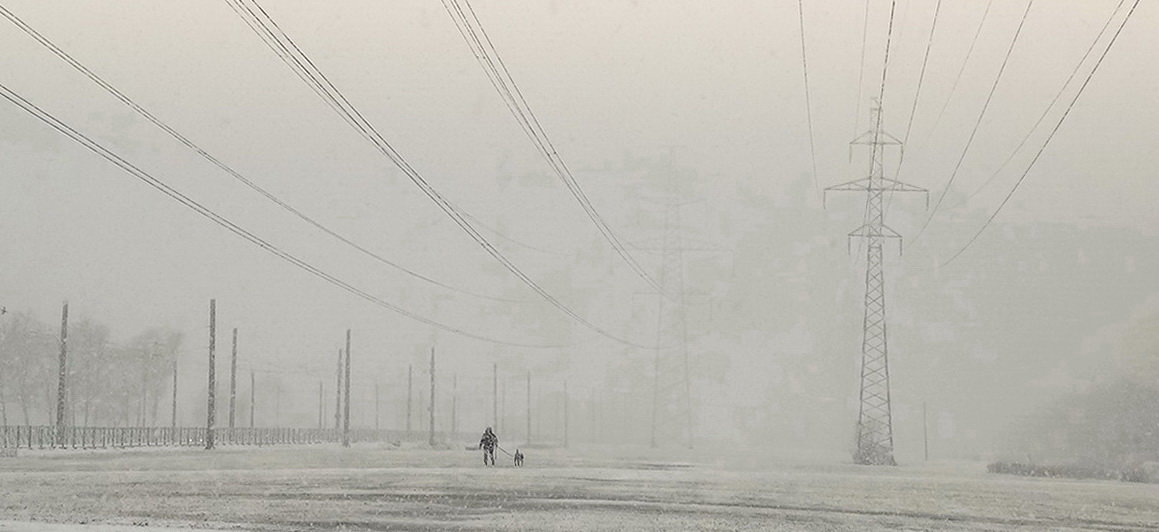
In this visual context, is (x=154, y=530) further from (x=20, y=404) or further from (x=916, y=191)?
(x=20, y=404)

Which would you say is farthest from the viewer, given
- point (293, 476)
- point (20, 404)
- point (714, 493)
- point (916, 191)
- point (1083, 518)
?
point (20, 404)

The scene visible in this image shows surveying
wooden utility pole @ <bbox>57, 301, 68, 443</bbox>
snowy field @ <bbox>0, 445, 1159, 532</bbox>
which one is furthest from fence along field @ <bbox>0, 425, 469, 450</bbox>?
snowy field @ <bbox>0, 445, 1159, 532</bbox>

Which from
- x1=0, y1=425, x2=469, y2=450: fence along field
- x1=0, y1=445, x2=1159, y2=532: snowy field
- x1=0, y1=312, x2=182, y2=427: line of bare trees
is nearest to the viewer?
x1=0, y1=445, x2=1159, y2=532: snowy field

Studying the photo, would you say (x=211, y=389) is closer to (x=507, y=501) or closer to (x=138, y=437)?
(x=138, y=437)

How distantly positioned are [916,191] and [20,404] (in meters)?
99.3

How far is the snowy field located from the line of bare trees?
89.0 meters

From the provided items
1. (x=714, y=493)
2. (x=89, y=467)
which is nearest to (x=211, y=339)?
(x=89, y=467)

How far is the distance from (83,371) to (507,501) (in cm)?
12273

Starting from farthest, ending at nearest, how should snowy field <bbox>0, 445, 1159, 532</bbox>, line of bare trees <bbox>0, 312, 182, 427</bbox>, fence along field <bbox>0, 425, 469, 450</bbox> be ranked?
line of bare trees <bbox>0, 312, 182, 427</bbox>, fence along field <bbox>0, 425, 469, 450</bbox>, snowy field <bbox>0, 445, 1159, 532</bbox>

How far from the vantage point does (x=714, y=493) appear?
36.7 metres

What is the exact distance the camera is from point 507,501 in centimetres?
3089

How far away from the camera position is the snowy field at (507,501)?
2392cm

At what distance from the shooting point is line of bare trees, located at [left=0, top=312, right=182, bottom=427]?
433 feet

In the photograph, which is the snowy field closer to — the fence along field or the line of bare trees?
the fence along field
